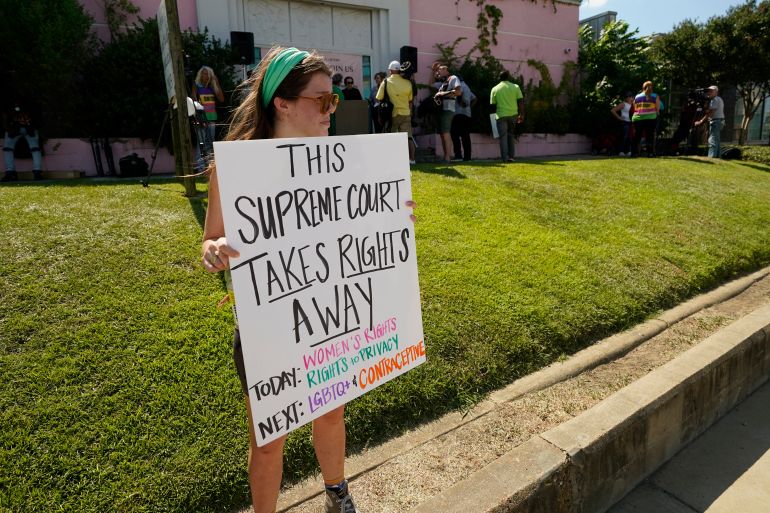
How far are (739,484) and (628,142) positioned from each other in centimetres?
1351

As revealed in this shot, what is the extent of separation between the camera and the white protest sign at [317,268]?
166cm

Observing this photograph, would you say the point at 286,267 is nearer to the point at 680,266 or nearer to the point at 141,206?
the point at 141,206

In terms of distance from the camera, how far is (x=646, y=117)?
12.4 m

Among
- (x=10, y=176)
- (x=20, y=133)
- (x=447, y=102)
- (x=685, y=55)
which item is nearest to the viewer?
(x=10, y=176)

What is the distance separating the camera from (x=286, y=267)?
176 cm

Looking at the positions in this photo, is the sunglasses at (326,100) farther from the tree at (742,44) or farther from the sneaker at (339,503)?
the tree at (742,44)

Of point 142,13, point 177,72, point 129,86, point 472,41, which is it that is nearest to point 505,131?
point 472,41

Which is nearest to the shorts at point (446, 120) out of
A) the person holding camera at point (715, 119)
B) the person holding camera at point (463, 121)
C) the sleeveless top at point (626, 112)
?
the person holding camera at point (463, 121)

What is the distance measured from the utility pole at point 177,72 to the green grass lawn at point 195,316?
0.45 meters

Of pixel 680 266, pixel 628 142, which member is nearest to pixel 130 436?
pixel 680 266

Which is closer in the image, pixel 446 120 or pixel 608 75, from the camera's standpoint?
pixel 446 120

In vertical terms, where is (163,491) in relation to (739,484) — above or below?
above

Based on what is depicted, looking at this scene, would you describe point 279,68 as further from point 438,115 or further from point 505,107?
point 438,115

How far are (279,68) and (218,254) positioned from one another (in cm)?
70
